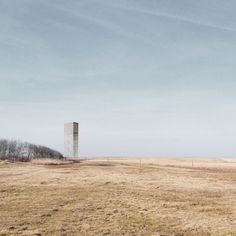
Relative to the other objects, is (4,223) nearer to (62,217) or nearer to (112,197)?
(62,217)

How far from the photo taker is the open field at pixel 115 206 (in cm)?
2039

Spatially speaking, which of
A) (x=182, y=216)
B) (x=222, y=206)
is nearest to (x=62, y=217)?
(x=182, y=216)

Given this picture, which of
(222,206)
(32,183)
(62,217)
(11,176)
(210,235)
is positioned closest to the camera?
(210,235)

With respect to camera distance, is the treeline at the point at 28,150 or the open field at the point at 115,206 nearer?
the open field at the point at 115,206

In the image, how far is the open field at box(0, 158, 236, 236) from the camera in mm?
20391

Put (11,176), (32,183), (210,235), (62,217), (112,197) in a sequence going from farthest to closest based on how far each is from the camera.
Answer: (11,176), (32,183), (112,197), (62,217), (210,235)

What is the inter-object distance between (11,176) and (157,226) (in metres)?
24.1

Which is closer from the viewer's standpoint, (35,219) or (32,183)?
(35,219)

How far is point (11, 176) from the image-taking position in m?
41.7

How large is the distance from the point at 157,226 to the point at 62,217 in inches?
204

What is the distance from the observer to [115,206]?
26047mm

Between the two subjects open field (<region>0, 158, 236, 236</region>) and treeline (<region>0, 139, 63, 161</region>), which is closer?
open field (<region>0, 158, 236, 236</region>)

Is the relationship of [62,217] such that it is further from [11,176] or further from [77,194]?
[11,176]

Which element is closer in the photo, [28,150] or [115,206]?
[115,206]
